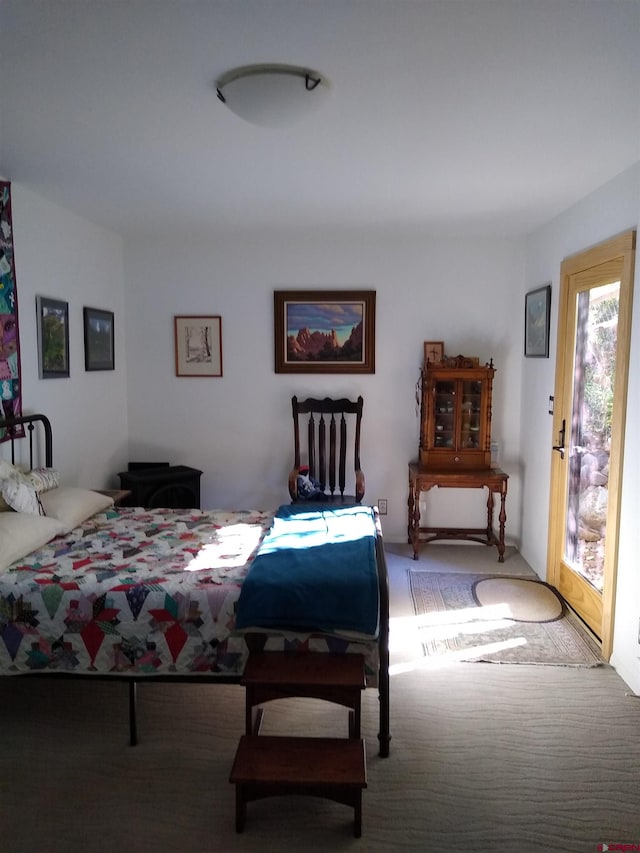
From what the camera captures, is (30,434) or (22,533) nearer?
(22,533)

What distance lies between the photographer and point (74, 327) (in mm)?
4008

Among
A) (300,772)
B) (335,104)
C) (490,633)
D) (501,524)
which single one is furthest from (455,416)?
(300,772)

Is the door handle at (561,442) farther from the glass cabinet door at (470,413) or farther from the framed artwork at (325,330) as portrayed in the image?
the framed artwork at (325,330)

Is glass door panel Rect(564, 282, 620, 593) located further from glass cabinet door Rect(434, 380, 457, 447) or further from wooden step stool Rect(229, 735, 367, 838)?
wooden step stool Rect(229, 735, 367, 838)

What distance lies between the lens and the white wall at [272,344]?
15.3 ft

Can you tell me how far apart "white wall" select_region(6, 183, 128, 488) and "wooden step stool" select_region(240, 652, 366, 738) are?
2228mm

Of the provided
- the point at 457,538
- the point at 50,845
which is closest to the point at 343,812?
the point at 50,845

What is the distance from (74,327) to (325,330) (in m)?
1.86

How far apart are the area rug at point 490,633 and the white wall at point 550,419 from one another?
0.89 ft

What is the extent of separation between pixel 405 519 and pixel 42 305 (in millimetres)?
3133

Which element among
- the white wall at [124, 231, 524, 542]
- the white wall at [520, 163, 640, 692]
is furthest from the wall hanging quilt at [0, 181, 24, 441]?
the white wall at [520, 163, 640, 692]

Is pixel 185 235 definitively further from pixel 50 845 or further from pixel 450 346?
pixel 50 845

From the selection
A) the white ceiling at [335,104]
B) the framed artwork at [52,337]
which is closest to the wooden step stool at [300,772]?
the white ceiling at [335,104]

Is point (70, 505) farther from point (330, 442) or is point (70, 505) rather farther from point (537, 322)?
point (537, 322)
